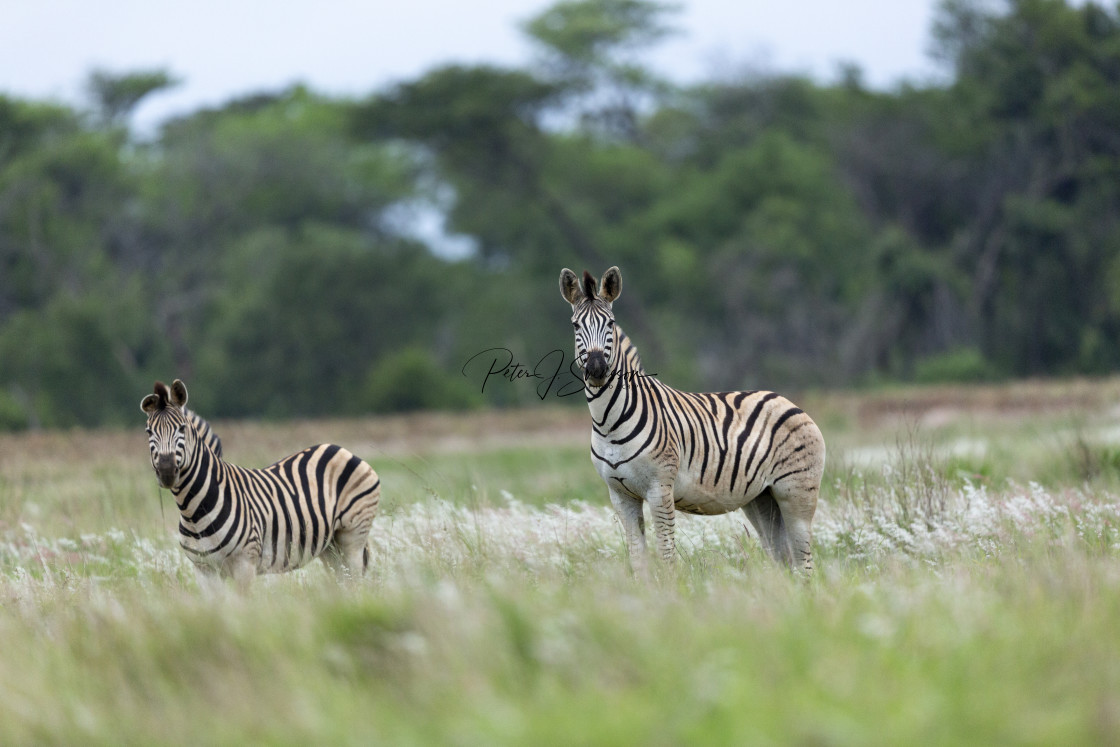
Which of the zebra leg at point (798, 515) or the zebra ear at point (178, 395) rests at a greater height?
the zebra ear at point (178, 395)

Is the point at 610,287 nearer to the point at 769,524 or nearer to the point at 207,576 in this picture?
the point at 769,524

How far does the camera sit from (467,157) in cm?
4806

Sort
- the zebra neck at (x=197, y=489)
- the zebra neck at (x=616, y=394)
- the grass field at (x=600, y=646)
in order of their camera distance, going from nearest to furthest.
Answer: the grass field at (x=600, y=646) → the zebra neck at (x=197, y=489) → the zebra neck at (x=616, y=394)

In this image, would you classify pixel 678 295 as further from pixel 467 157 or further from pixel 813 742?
pixel 813 742

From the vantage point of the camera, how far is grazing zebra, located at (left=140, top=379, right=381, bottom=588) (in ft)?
23.8

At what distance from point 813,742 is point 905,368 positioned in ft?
145

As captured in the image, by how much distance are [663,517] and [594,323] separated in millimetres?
1269

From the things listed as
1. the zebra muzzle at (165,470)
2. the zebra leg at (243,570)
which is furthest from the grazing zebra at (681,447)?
the zebra muzzle at (165,470)

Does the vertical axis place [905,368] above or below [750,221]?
below

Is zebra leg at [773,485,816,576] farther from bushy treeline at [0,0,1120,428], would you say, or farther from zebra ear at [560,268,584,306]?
bushy treeline at [0,0,1120,428]

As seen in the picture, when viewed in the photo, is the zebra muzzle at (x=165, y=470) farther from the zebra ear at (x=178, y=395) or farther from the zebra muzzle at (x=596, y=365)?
the zebra muzzle at (x=596, y=365)

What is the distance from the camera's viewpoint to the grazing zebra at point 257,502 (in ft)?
23.8

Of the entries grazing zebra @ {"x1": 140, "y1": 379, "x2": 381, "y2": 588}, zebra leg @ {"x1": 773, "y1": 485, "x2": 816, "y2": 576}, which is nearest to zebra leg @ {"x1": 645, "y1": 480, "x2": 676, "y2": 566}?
zebra leg @ {"x1": 773, "y1": 485, "x2": 816, "y2": 576}

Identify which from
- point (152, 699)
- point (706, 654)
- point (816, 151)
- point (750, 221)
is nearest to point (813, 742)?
point (706, 654)
